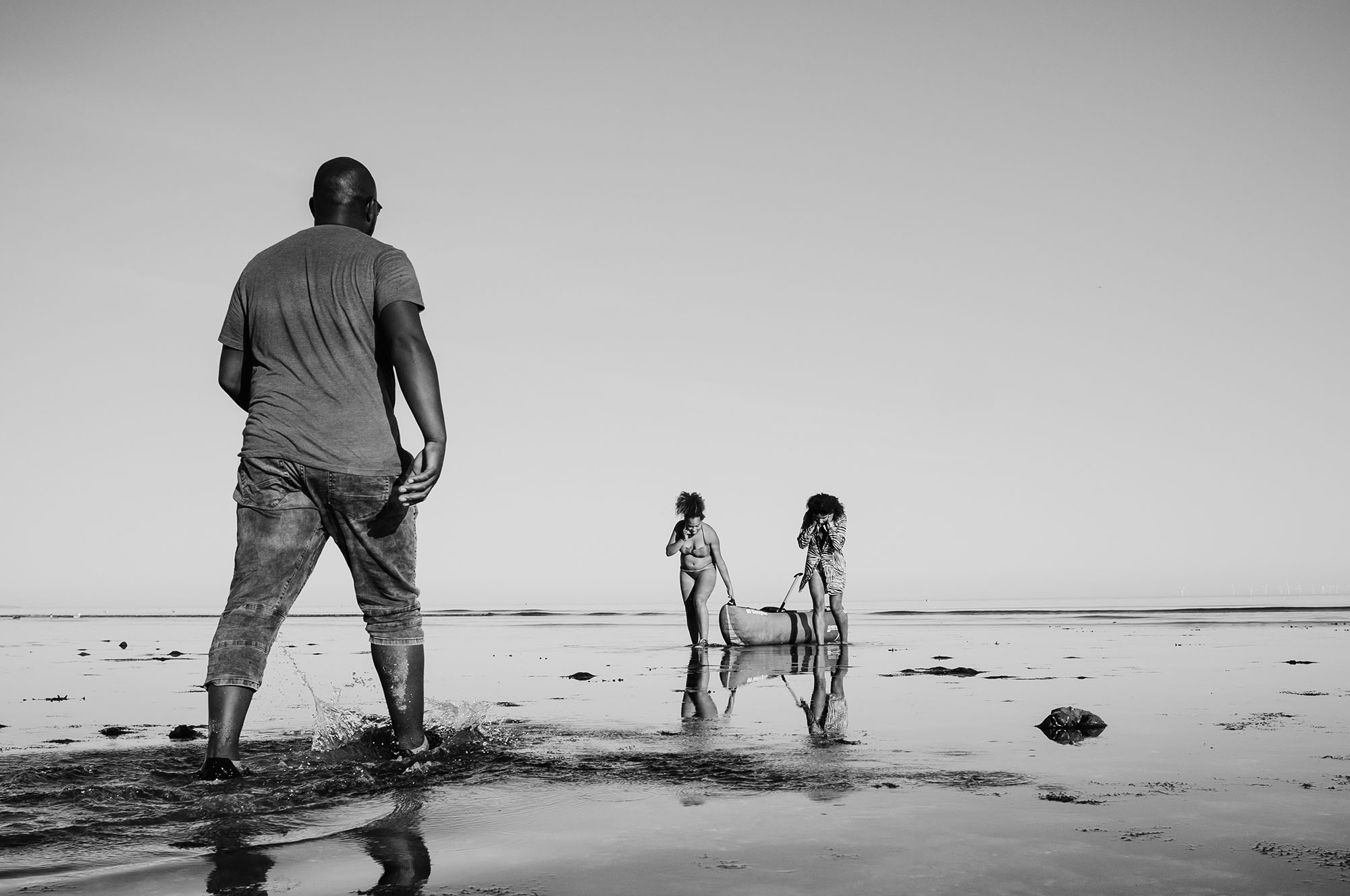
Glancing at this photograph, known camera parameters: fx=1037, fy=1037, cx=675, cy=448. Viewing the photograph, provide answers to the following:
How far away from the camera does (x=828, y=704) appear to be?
22.7 ft

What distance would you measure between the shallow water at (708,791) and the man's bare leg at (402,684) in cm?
15

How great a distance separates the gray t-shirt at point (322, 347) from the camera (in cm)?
408

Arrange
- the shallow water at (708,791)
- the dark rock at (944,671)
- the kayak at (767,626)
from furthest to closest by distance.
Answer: the kayak at (767,626) < the dark rock at (944,671) < the shallow water at (708,791)

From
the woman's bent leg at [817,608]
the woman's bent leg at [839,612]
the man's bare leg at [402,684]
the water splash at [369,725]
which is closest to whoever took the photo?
the man's bare leg at [402,684]

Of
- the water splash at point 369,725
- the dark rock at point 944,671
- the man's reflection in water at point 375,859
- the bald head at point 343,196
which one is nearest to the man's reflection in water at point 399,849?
the man's reflection in water at point 375,859

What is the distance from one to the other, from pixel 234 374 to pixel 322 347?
48 cm

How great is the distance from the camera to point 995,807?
3.47 m

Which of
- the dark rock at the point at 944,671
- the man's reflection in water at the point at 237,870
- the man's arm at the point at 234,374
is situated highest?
the man's arm at the point at 234,374

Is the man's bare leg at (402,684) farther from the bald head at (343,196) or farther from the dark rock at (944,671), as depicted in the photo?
the dark rock at (944,671)

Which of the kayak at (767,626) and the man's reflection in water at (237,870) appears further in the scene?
the kayak at (767,626)

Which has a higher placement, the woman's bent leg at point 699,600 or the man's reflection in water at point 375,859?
the woman's bent leg at point 699,600

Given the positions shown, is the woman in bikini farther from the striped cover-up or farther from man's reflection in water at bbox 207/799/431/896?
man's reflection in water at bbox 207/799/431/896

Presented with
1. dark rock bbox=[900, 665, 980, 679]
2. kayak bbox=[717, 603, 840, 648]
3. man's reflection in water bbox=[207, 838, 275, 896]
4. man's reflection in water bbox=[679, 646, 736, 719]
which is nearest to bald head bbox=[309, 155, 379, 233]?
man's reflection in water bbox=[207, 838, 275, 896]

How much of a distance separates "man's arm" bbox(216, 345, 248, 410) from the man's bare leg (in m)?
1.19
